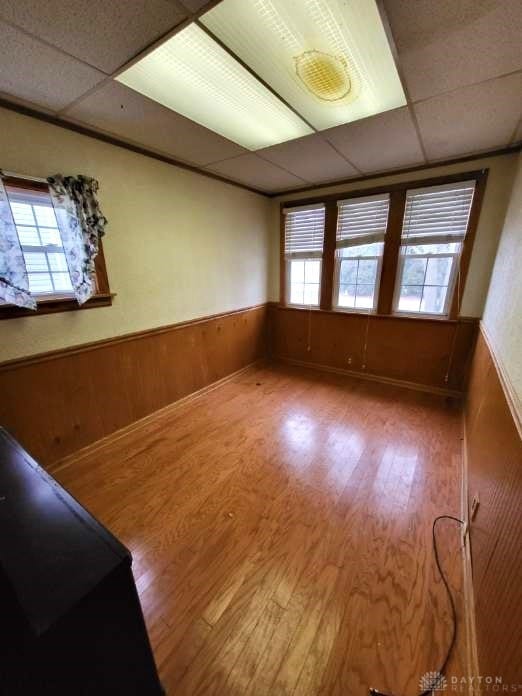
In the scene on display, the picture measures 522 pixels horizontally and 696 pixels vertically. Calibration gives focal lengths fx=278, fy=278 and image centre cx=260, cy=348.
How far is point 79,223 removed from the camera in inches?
74.8

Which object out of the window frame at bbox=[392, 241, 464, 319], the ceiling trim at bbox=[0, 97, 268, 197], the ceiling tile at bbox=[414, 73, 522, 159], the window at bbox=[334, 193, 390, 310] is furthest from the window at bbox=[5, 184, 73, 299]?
the window frame at bbox=[392, 241, 464, 319]

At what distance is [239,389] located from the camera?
11.0ft

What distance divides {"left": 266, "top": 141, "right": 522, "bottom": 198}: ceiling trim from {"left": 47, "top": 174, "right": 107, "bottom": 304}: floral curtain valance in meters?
2.40

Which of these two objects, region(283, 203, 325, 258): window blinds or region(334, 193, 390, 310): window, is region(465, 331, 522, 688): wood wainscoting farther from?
region(283, 203, 325, 258): window blinds

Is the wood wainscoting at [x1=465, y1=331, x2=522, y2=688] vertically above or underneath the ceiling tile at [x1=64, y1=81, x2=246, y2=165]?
underneath

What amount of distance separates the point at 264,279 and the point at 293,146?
6.08ft

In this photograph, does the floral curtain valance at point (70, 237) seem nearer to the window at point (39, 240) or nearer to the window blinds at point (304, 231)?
the window at point (39, 240)

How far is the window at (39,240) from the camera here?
1.73 m

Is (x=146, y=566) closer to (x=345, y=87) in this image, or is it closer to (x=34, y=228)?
(x=34, y=228)

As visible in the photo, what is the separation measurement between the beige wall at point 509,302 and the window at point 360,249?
1.08 metres

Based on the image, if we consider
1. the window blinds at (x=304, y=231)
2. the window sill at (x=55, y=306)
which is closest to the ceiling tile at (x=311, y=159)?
the window blinds at (x=304, y=231)

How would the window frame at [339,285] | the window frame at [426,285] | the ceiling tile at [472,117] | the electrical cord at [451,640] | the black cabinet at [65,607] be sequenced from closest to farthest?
the black cabinet at [65,607], the electrical cord at [451,640], the ceiling tile at [472,117], the window frame at [426,285], the window frame at [339,285]

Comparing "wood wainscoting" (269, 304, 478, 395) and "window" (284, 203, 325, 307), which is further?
"window" (284, 203, 325, 307)

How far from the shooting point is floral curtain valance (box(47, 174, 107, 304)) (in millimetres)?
1831
